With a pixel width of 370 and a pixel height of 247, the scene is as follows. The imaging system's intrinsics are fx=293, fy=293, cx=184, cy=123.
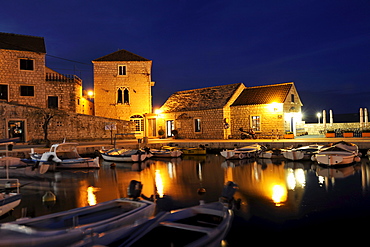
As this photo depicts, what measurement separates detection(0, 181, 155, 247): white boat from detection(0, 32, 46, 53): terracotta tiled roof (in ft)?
84.4

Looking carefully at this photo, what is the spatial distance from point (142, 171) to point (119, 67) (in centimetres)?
1825

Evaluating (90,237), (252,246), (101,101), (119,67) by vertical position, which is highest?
(119,67)

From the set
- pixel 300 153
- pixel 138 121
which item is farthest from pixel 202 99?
pixel 300 153

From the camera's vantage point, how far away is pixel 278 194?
10.6m

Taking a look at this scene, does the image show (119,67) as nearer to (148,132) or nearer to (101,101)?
(101,101)

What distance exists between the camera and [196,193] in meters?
11.0

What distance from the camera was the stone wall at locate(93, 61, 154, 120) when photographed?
104 ft

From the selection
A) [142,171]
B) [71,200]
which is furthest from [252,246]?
[142,171]

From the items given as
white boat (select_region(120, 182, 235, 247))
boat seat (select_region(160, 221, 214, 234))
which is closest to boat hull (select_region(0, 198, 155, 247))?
white boat (select_region(120, 182, 235, 247))

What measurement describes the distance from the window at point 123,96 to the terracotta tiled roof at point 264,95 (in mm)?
11808

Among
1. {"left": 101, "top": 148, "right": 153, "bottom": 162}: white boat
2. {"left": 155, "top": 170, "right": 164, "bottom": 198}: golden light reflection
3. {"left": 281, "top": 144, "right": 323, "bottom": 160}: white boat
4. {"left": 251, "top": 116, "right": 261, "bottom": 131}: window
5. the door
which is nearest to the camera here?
{"left": 155, "top": 170, "right": 164, "bottom": 198}: golden light reflection

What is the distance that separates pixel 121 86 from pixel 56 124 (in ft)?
28.5

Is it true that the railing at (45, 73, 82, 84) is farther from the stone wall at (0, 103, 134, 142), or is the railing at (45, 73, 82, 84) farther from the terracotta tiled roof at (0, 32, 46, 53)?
the stone wall at (0, 103, 134, 142)

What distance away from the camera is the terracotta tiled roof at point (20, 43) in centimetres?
2739
